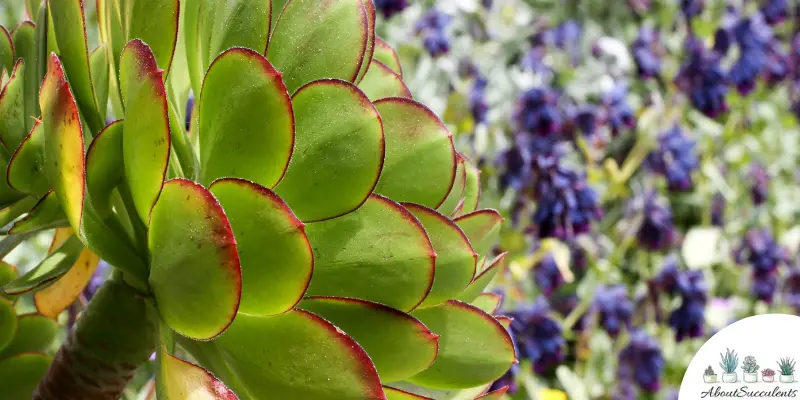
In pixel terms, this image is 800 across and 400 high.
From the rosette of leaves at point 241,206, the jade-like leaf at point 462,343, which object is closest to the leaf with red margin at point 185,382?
the rosette of leaves at point 241,206

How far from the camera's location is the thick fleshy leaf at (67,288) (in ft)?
1.16

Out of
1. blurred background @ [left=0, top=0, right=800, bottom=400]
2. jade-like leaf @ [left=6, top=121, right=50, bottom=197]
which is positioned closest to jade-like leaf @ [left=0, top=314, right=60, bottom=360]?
jade-like leaf @ [left=6, top=121, right=50, bottom=197]

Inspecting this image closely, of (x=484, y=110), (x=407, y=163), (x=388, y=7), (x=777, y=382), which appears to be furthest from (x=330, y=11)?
(x=388, y=7)

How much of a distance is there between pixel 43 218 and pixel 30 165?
2 centimetres

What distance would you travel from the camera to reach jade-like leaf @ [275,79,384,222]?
0.92 feet

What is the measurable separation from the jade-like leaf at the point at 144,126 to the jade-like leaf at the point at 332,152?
5 centimetres

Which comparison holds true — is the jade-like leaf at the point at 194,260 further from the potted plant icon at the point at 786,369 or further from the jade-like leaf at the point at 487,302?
the potted plant icon at the point at 786,369

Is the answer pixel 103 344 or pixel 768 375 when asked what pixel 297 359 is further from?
pixel 768 375

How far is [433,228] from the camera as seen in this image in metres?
0.31

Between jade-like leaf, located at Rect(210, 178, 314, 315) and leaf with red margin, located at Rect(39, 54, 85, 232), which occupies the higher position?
leaf with red margin, located at Rect(39, 54, 85, 232)

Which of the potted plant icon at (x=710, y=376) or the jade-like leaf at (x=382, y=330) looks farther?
the potted plant icon at (x=710, y=376)

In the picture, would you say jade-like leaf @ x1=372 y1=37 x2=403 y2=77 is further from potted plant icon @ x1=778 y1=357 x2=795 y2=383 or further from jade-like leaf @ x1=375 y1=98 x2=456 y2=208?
potted plant icon @ x1=778 y1=357 x2=795 y2=383

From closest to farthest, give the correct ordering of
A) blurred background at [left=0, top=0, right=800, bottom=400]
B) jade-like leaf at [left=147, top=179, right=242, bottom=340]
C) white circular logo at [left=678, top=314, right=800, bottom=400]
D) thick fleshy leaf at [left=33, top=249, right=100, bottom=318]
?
jade-like leaf at [left=147, top=179, right=242, bottom=340]
thick fleshy leaf at [left=33, top=249, right=100, bottom=318]
white circular logo at [left=678, top=314, right=800, bottom=400]
blurred background at [left=0, top=0, right=800, bottom=400]

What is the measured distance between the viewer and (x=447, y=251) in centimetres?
31
